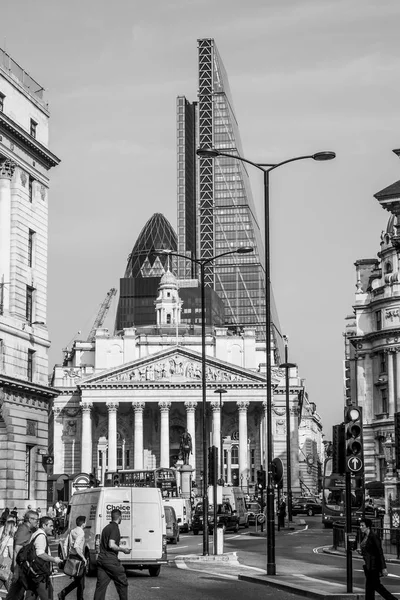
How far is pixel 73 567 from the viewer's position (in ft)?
75.4

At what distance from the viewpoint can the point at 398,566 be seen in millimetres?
41219

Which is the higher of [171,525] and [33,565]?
[33,565]

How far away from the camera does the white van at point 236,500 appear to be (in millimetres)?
84438

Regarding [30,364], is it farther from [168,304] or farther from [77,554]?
[168,304]

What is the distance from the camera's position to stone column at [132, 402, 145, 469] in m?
149

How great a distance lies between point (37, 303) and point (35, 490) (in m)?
9.46

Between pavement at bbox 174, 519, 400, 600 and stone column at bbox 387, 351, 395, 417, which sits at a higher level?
stone column at bbox 387, 351, 395, 417

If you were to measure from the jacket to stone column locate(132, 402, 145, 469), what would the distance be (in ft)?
412

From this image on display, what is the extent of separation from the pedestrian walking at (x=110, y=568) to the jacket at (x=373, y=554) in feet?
16.9

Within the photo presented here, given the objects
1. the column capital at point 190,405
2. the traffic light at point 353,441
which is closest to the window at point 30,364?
the traffic light at point 353,441

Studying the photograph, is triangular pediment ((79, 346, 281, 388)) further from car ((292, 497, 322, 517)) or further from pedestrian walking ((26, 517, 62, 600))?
pedestrian walking ((26, 517, 62, 600))

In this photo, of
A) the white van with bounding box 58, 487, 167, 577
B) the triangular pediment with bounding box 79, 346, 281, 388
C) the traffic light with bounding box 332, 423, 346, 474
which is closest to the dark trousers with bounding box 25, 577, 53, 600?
the traffic light with bounding box 332, 423, 346, 474

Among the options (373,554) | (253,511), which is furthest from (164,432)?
(373,554)

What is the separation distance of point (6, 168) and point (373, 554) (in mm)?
36747
